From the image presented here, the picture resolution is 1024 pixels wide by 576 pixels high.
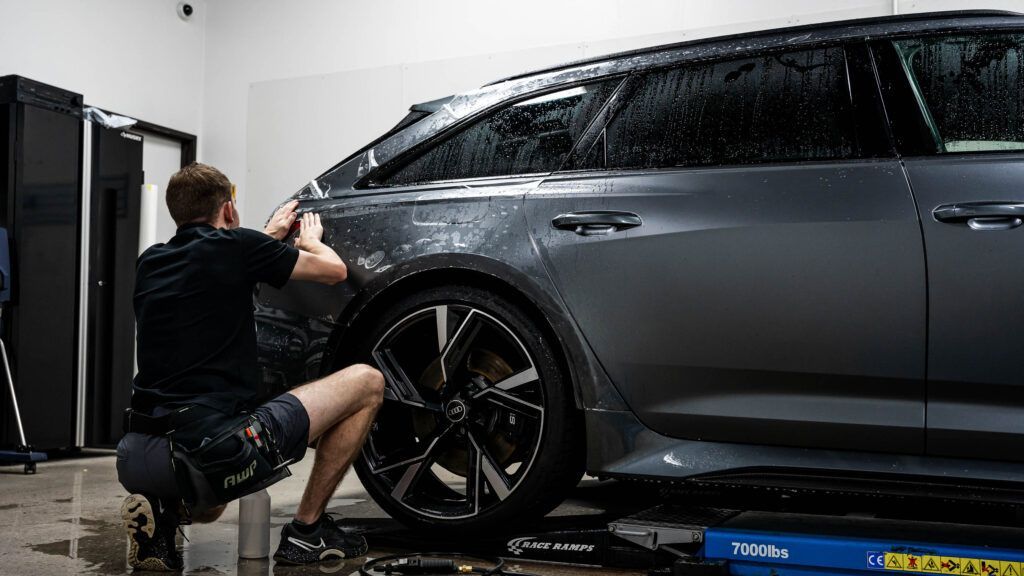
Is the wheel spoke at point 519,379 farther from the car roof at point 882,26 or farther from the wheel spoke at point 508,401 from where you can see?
the car roof at point 882,26

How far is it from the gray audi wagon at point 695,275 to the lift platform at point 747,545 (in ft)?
0.33

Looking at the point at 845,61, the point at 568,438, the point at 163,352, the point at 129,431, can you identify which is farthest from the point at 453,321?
the point at 845,61

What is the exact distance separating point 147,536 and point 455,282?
41.2 inches

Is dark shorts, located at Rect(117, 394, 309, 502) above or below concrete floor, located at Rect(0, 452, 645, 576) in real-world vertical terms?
above

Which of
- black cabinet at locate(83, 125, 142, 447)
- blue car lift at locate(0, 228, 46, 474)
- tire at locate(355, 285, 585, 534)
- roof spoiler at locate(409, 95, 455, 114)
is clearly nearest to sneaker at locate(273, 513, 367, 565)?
tire at locate(355, 285, 585, 534)

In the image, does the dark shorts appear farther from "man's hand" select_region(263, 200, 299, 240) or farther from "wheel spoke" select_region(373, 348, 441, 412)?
"man's hand" select_region(263, 200, 299, 240)

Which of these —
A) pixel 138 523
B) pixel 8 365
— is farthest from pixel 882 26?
pixel 8 365

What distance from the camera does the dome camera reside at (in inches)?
276

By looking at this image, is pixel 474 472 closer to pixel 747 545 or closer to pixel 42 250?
pixel 747 545

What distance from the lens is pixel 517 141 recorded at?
2.61 metres

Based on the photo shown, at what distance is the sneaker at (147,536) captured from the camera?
7.73 ft

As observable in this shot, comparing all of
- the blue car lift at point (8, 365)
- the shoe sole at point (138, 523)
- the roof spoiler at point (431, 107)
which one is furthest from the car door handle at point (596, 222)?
the blue car lift at point (8, 365)

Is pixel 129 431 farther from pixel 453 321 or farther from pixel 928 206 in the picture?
pixel 928 206

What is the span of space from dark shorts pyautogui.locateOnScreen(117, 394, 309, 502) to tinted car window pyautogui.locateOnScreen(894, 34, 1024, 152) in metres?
1.76
